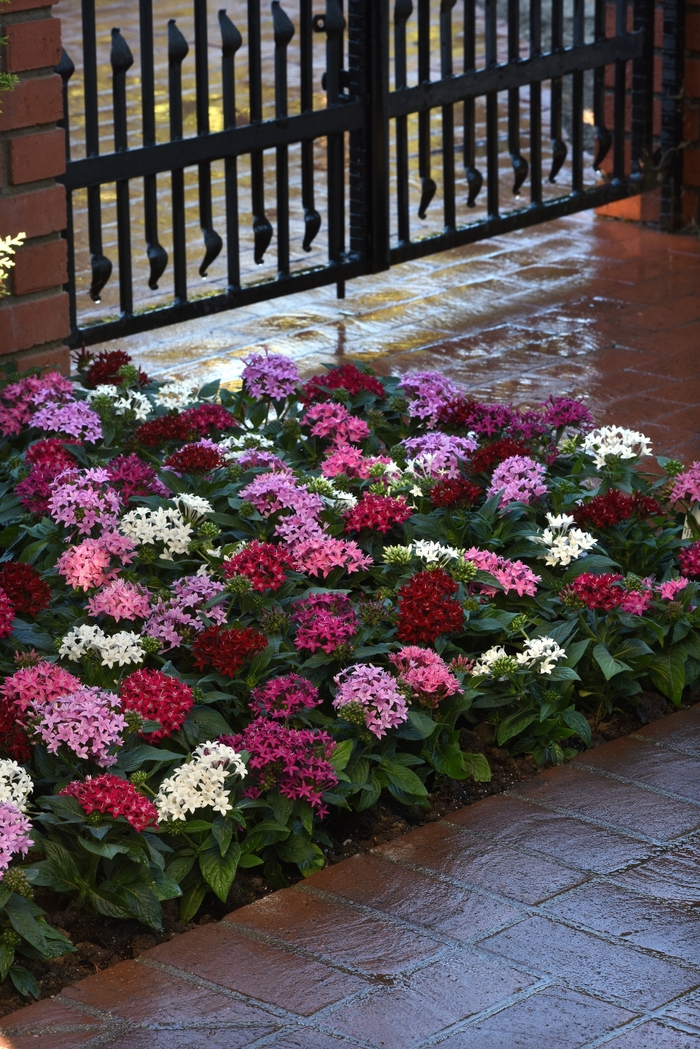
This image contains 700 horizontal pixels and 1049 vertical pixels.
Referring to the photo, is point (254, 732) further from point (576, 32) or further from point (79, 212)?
point (79, 212)

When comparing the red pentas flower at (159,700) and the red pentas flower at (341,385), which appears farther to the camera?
the red pentas flower at (341,385)

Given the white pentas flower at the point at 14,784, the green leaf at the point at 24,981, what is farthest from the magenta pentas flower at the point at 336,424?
the green leaf at the point at 24,981

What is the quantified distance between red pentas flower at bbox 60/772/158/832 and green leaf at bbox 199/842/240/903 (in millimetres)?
127

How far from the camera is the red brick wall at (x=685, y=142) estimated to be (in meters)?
7.54

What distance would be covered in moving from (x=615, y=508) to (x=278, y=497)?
0.86 metres

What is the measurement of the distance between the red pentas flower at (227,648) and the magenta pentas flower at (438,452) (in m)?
1.02

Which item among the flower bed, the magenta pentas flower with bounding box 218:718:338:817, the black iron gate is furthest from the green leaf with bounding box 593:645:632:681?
the black iron gate

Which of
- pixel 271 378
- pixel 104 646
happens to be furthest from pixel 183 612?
pixel 271 378

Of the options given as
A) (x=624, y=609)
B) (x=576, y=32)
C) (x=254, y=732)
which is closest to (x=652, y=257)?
(x=576, y=32)

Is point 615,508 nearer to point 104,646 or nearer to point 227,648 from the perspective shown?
point 227,648

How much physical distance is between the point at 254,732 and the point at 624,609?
1042mm

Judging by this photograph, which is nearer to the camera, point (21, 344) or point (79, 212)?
point (21, 344)

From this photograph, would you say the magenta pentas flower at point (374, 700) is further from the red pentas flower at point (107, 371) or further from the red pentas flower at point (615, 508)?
the red pentas flower at point (107, 371)

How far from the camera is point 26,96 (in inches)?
193
